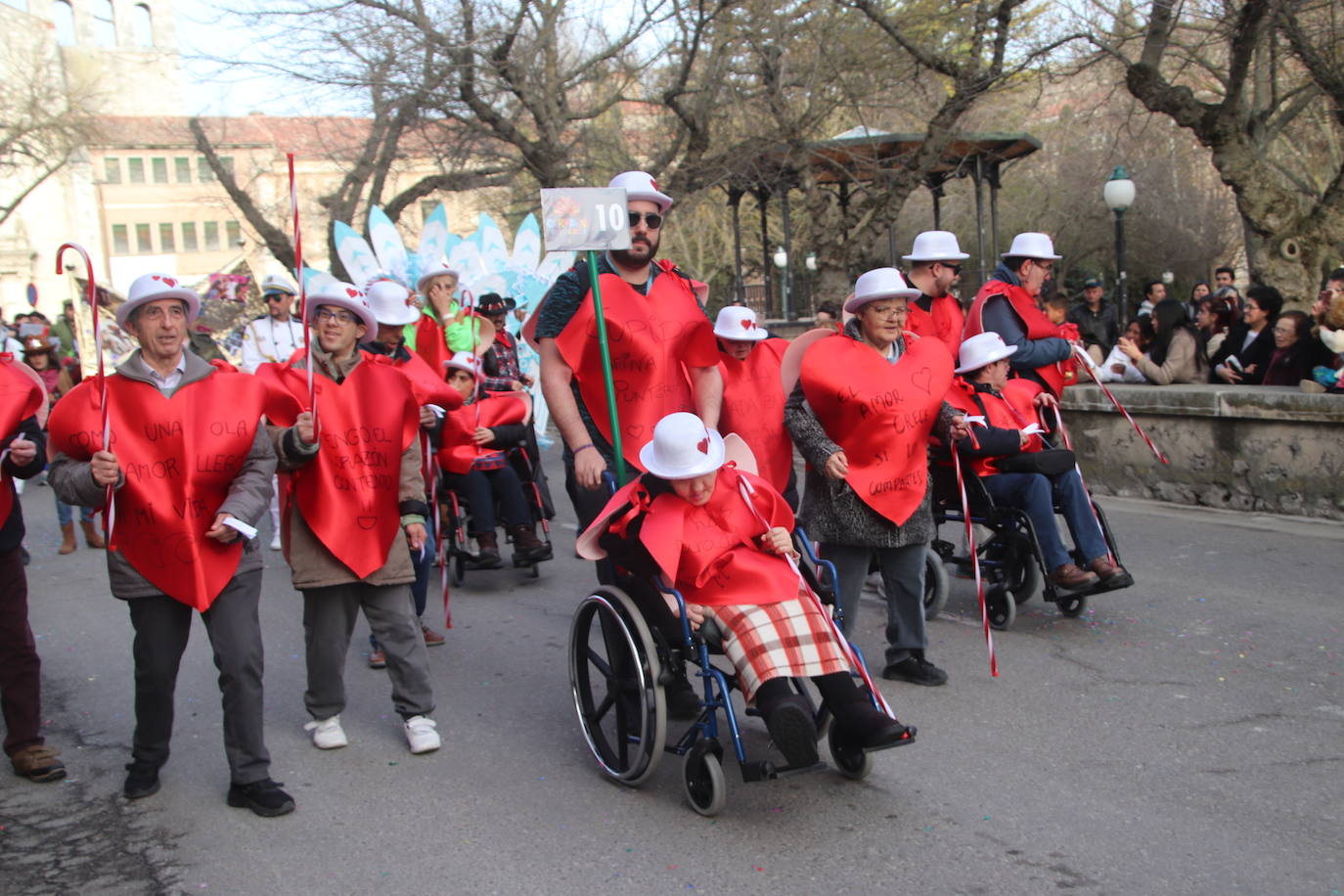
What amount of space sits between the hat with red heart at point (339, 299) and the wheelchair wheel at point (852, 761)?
2.47 metres

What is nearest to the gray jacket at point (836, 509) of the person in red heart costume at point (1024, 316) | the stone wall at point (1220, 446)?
the person in red heart costume at point (1024, 316)

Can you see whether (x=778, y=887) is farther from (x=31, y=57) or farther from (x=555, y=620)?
(x=31, y=57)

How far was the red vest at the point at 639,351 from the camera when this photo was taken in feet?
16.1

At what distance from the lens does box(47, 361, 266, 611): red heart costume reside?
4301 mm

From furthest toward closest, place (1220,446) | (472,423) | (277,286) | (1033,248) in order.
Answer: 1. (277,286)
2. (1220,446)
3. (472,423)
4. (1033,248)

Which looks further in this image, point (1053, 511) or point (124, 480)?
point (1053, 511)

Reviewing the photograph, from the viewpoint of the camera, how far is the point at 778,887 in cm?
362

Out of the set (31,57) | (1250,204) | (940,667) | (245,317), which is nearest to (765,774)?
(940,667)

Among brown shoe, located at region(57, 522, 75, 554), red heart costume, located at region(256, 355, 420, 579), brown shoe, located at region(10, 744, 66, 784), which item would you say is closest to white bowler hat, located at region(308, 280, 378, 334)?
red heart costume, located at region(256, 355, 420, 579)

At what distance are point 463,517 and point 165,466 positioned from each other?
→ 3812mm

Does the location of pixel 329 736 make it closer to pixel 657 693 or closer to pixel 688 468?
pixel 657 693

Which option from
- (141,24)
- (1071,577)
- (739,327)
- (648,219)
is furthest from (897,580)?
(141,24)

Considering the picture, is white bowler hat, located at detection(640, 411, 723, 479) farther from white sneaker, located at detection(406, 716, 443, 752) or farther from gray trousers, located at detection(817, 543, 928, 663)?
white sneaker, located at detection(406, 716, 443, 752)

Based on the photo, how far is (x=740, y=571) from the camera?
4.33 meters
